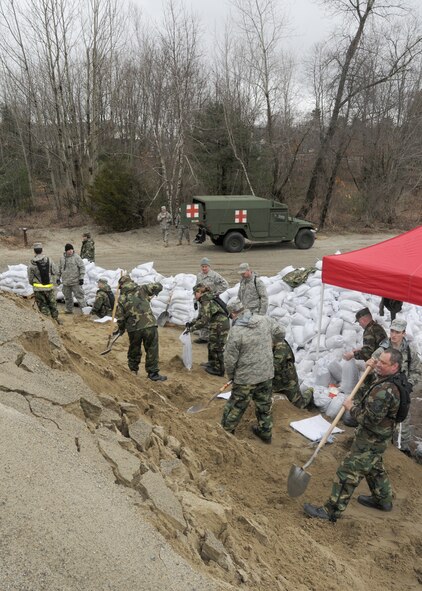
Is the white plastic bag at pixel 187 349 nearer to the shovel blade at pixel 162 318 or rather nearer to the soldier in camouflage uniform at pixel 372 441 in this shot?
the shovel blade at pixel 162 318

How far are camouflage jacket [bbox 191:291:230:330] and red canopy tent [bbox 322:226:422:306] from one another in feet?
4.74

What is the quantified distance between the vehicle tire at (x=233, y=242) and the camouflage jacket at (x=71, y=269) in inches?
258

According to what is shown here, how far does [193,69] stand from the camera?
17.7m

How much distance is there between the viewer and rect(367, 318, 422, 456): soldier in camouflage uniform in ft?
14.4

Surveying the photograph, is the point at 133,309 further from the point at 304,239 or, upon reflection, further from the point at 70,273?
the point at 304,239

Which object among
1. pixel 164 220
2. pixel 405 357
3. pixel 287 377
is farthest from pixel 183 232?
pixel 405 357

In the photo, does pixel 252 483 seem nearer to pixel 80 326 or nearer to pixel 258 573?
pixel 258 573

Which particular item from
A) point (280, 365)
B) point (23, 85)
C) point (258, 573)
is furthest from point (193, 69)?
point (258, 573)

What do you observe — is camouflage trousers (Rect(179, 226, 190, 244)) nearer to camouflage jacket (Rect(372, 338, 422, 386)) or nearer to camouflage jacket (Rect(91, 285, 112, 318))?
camouflage jacket (Rect(91, 285, 112, 318))

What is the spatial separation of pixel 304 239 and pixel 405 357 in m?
11.4

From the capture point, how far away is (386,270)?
5.07 metres

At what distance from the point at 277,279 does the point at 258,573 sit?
588 cm

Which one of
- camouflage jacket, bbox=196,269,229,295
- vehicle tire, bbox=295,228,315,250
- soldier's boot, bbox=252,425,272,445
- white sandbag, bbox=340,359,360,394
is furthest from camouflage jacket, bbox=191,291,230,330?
vehicle tire, bbox=295,228,315,250

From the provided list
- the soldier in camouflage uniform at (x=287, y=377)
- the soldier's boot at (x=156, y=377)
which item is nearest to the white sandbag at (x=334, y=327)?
the soldier in camouflage uniform at (x=287, y=377)
